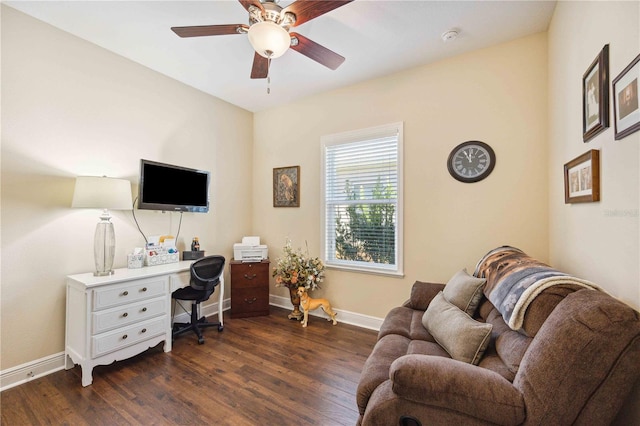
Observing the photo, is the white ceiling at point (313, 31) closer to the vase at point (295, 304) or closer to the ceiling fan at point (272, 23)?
the ceiling fan at point (272, 23)

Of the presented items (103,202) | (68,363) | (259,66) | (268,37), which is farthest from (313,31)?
(68,363)

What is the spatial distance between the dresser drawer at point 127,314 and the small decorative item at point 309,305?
Result: 1.44 meters

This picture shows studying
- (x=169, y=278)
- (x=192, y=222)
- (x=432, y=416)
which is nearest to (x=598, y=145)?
(x=432, y=416)

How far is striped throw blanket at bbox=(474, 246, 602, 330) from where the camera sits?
1.20 meters

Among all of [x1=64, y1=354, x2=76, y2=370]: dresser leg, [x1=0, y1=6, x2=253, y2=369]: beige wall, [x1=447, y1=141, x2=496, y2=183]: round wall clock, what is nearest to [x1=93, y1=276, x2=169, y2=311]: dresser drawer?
[x1=0, y1=6, x2=253, y2=369]: beige wall

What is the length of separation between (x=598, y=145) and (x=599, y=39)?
538mm

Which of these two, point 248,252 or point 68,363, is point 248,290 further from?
point 68,363

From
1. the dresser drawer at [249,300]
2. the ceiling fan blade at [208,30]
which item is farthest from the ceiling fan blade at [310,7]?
the dresser drawer at [249,300]

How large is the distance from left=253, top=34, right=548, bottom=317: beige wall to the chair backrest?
3.93 ft

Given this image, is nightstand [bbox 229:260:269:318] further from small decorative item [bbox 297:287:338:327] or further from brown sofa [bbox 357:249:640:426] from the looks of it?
brown sofa [bbox 357:249:640:426]

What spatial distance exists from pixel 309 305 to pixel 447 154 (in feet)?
7.46

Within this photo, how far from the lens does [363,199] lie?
325 centimetres

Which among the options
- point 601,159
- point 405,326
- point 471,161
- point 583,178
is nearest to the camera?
point 601,159

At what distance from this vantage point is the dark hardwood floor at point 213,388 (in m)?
1.74
